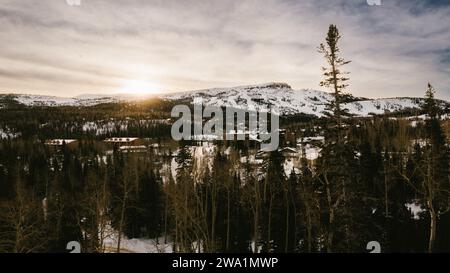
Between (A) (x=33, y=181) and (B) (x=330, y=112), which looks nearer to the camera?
(B) (x=330, y=112)

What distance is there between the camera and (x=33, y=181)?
63.4 meters

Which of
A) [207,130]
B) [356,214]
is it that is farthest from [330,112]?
[207,130]

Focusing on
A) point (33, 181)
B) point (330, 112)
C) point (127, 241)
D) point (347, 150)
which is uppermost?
point (330, 112)

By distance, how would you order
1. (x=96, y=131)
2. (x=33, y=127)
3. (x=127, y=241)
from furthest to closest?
(x=96, y=131), (x=33, y=127), (x=127, y=241)

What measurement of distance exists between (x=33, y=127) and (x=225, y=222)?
7341 inches

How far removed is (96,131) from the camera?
19950 centimetres
